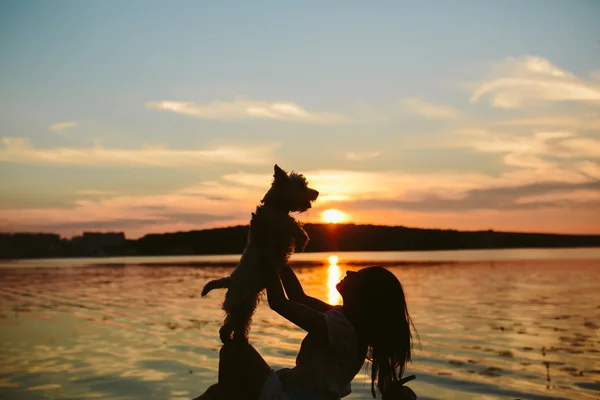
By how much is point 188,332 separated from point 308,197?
1285 cm

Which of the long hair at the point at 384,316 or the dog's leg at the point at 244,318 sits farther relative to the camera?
the dog's leg at the point at 244,318

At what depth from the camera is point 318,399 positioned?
4.41m

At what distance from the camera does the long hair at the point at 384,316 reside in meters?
4.46

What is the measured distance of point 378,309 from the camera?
14.7ft

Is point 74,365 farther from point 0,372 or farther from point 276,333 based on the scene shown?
point 276,333

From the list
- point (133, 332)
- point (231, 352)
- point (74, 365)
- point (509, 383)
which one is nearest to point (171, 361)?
point (74, 365)

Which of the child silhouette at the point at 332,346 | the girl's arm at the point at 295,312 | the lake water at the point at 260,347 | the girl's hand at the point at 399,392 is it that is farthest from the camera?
the lake water at the point at 260,347

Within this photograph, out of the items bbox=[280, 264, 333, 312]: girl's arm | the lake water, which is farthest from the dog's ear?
the lake water

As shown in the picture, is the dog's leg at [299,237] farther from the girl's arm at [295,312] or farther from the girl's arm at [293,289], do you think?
the girl's arm at [295,312]

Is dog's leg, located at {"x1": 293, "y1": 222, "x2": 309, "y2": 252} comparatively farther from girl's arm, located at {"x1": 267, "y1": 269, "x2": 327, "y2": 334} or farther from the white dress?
the white dress

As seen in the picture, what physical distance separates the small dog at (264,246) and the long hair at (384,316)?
24.3 inches

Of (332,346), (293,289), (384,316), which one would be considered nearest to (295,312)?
(332,346)

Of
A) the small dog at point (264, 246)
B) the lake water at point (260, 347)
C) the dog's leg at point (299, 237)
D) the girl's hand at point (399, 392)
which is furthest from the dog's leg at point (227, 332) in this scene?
the lake water at point (260, 347)

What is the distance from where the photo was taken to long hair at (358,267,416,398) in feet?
14.6
